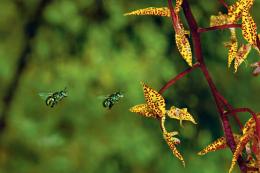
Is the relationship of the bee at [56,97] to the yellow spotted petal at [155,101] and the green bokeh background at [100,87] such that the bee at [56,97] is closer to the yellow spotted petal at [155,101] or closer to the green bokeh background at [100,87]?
the yellow spotted petal at [155,101]

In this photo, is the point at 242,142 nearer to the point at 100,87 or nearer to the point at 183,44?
the point at 183,44

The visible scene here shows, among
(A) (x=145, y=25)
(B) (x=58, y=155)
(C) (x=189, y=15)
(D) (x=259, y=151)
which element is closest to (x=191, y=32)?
(C) (x=189, y=15)

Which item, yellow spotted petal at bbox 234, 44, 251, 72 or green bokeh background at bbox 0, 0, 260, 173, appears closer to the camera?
yellow spotted petal at bbox 234, 44, 251, 72

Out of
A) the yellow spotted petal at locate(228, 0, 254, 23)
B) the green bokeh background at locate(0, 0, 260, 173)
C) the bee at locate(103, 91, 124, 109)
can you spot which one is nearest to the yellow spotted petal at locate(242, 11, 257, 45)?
the yellow spotted petal at locate(228, 0, 254, 23)

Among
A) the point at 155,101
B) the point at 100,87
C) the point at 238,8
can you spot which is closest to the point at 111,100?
the point at 155,101

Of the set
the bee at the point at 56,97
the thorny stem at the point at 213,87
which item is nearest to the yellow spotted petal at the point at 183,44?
the thorny stem at the point at 213,87

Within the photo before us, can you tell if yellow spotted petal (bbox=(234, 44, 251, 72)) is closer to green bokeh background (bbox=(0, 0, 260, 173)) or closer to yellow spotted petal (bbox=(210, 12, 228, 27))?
yellow spotted petal (bbox=(210, 12, 228, 27))

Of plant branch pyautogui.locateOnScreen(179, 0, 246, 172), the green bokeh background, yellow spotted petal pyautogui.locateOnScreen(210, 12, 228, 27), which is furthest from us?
the green bokeh background

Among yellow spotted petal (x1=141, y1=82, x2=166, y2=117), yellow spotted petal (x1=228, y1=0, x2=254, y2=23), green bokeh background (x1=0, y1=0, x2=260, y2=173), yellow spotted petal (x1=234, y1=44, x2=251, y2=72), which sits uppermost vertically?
yellow spotted petal (x1=228, y1=0, x2=254, y2=23)

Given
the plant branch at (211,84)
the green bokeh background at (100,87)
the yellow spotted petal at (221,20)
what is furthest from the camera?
the green bokeh background at (100,87)
